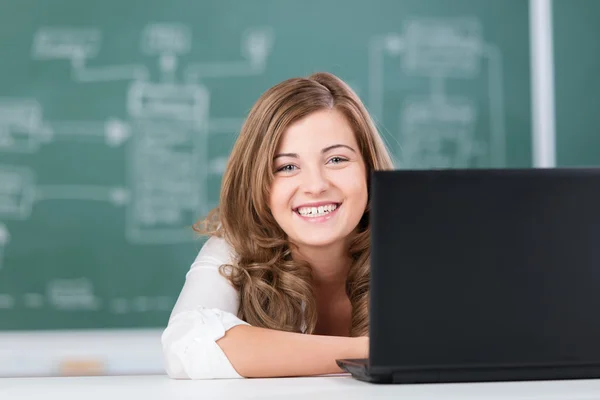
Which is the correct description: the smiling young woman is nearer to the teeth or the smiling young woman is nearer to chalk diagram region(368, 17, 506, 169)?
the teeth

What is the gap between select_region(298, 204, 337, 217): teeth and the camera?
5.79 feet

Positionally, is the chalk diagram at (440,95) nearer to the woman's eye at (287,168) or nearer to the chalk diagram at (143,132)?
the chalk diagram at (143,132)

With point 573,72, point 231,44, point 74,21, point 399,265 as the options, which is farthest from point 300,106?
point 573,72

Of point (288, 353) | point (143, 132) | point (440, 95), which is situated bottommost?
point (288, 353)

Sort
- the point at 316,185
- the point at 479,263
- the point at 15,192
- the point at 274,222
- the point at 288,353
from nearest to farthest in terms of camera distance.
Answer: the point at 479,263
the point at 288,353
the point at 316,185
the point at 274,222
the point at 15,192

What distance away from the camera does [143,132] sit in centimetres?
308

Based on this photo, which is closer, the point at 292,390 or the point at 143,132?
the point at 292,390

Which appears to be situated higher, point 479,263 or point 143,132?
point 143,132

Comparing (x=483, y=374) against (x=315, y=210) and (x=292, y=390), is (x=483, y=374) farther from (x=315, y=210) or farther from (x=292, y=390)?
(x=315, y=210)

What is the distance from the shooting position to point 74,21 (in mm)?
3059

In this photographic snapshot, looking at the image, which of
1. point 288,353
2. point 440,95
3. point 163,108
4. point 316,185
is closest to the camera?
point 288,353

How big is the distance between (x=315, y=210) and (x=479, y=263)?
2.80 feet

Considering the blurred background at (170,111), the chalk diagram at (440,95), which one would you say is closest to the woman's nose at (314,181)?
the blurred background at (170,111)

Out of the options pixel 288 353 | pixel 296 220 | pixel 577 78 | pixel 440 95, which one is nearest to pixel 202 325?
pixel 288 353
